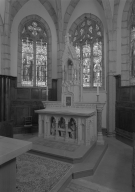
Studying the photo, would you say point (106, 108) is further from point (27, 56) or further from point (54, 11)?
point (54, 11)

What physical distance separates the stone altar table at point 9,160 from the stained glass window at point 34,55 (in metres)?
7.78

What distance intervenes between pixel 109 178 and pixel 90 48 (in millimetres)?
7173

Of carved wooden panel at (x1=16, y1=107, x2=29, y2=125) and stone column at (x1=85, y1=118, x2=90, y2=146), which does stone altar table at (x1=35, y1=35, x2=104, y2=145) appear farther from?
carved wooden panel at (x1=16, y1=107, x2=29, y2=125)

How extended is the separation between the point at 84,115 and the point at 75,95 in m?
1.49

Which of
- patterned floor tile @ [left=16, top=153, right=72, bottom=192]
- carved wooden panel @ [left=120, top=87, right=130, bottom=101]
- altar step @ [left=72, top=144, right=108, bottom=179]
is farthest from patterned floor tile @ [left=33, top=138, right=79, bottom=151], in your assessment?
carved wooden panel @ [left=120, top=87, right=130, bottom=101]

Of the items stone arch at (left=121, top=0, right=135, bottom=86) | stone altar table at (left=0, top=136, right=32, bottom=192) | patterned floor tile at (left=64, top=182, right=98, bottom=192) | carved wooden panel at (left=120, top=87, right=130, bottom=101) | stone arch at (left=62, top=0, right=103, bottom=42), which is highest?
stone arch at (left=62, top=0, right=103, bottom=42)

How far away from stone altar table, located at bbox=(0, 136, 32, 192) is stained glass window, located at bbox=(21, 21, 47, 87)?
25.5 feet

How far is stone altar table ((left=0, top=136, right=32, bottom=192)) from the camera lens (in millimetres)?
1374

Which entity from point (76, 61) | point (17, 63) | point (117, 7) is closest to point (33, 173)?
point (76, 61)

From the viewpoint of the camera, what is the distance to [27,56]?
9133mm

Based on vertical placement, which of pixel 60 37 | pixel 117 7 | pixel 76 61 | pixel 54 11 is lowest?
pixel 76 61

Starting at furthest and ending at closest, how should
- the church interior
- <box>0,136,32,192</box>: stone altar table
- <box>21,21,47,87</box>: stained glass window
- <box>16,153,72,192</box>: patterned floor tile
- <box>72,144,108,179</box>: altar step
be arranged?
<box>21,21,47,87</box>: stained glass window → the church interior → <box>72,144,108,179</box>: altar step → <box>16,153,72,192</box>: patterned floor tile → <box>0,136,32,192</box>: stone altar table

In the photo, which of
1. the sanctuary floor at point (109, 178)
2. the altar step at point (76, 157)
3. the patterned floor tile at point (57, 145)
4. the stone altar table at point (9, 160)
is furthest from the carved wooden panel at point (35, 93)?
the stone altar table at point (9, 160)

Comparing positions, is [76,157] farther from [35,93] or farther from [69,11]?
[69,11]
